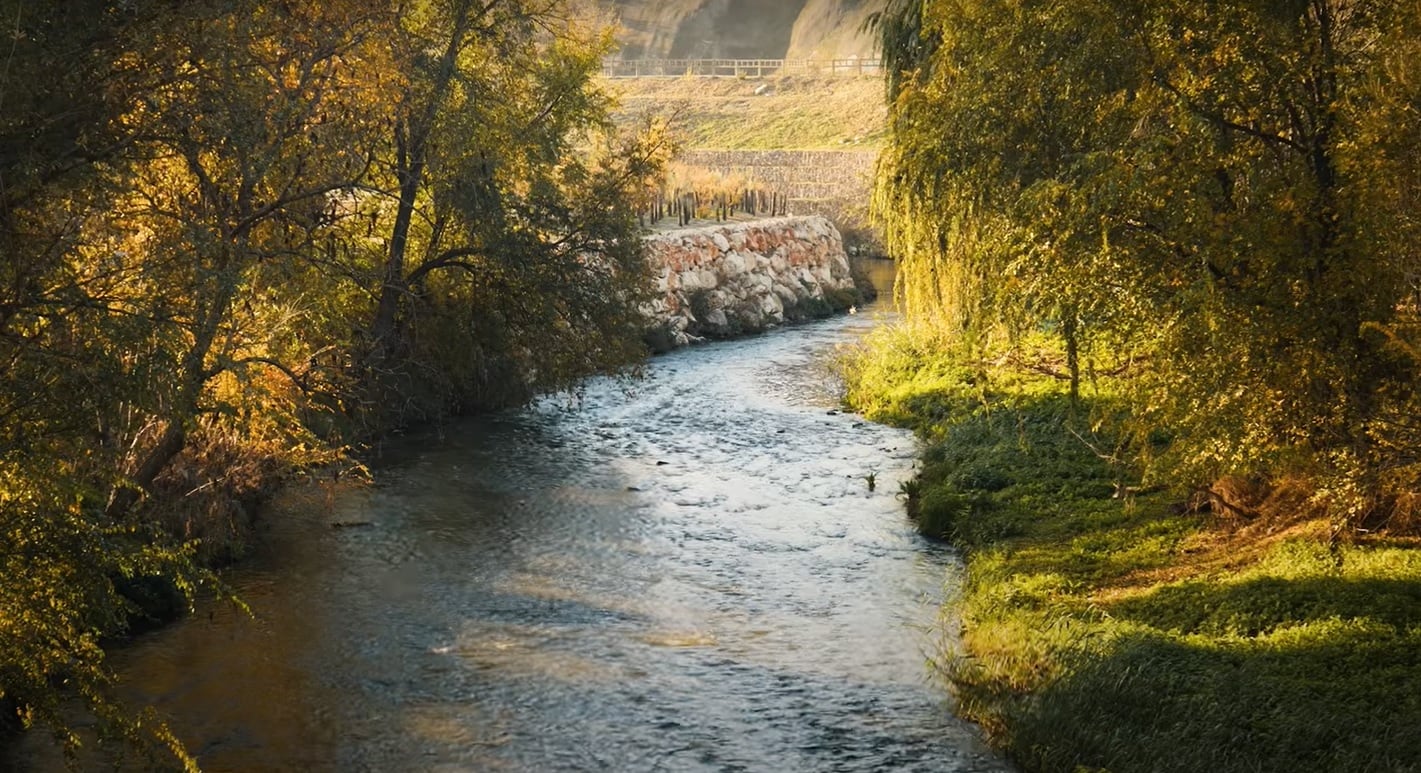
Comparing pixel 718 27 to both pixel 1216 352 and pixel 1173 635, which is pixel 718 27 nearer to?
pixel 1216 352

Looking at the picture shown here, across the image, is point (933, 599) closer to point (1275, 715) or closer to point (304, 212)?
point (1275, 715)

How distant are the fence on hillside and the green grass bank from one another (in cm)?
7935

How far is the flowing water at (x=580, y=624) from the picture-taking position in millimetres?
10812

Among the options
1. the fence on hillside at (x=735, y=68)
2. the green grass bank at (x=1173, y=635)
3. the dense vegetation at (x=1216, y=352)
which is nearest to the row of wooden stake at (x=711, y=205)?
the green grass bank at (x=1173, y=635)

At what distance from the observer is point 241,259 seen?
12.4 m

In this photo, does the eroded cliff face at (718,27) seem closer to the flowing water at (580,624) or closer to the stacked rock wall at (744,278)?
the stacked rock wall at (744,278)

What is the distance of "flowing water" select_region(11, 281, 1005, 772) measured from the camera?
1081cm

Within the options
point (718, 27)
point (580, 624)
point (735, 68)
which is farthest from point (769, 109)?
point (580, 624)

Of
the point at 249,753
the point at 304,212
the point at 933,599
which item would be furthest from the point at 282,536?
the point at 933,599

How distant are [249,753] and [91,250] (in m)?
4.24

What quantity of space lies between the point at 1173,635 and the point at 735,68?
296ft

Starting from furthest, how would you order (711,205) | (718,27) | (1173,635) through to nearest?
1. (718,27)
2. (711,205)
3. (1173,635)

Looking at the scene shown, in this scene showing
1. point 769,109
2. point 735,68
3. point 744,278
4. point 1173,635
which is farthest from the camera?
point 735,68

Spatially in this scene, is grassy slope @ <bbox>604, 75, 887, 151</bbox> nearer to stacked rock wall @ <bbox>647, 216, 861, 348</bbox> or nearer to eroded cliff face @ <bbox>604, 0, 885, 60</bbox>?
eroded cliff face @ <bbox>604, 0, 885, 60</bbox>
